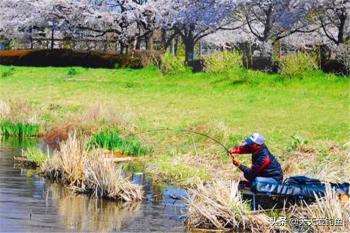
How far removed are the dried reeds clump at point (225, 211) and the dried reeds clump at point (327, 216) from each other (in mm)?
541

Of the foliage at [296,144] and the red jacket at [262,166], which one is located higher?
the red jacket at [262,166]

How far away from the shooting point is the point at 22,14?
50.0 metres

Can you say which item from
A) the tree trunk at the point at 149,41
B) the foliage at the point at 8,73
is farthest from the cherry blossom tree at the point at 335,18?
the foliage at the point at 8,73

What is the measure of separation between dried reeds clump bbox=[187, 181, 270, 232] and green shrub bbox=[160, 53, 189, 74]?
79.2 ft

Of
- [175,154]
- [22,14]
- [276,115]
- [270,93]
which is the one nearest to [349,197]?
[175,154]

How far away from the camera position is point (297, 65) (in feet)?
105

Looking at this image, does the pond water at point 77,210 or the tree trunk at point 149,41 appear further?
the tree trunk at point 149,41

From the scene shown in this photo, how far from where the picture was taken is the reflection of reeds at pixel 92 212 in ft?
38.9

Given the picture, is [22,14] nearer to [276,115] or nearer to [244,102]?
[244,102]

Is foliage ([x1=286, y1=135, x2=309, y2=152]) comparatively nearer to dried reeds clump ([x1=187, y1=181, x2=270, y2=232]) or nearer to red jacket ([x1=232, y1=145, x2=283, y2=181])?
red jacket ([x1=232, y1=145, x2=283, y2=181])

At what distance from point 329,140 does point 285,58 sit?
14728 millimetres

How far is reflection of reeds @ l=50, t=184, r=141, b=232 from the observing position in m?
11.9

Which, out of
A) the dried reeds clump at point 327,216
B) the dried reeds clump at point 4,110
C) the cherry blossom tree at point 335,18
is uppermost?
the cherry blossom tree at point 335,18

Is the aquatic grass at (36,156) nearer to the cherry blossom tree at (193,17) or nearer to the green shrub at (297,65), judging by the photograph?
the green shrub at (297,65)
